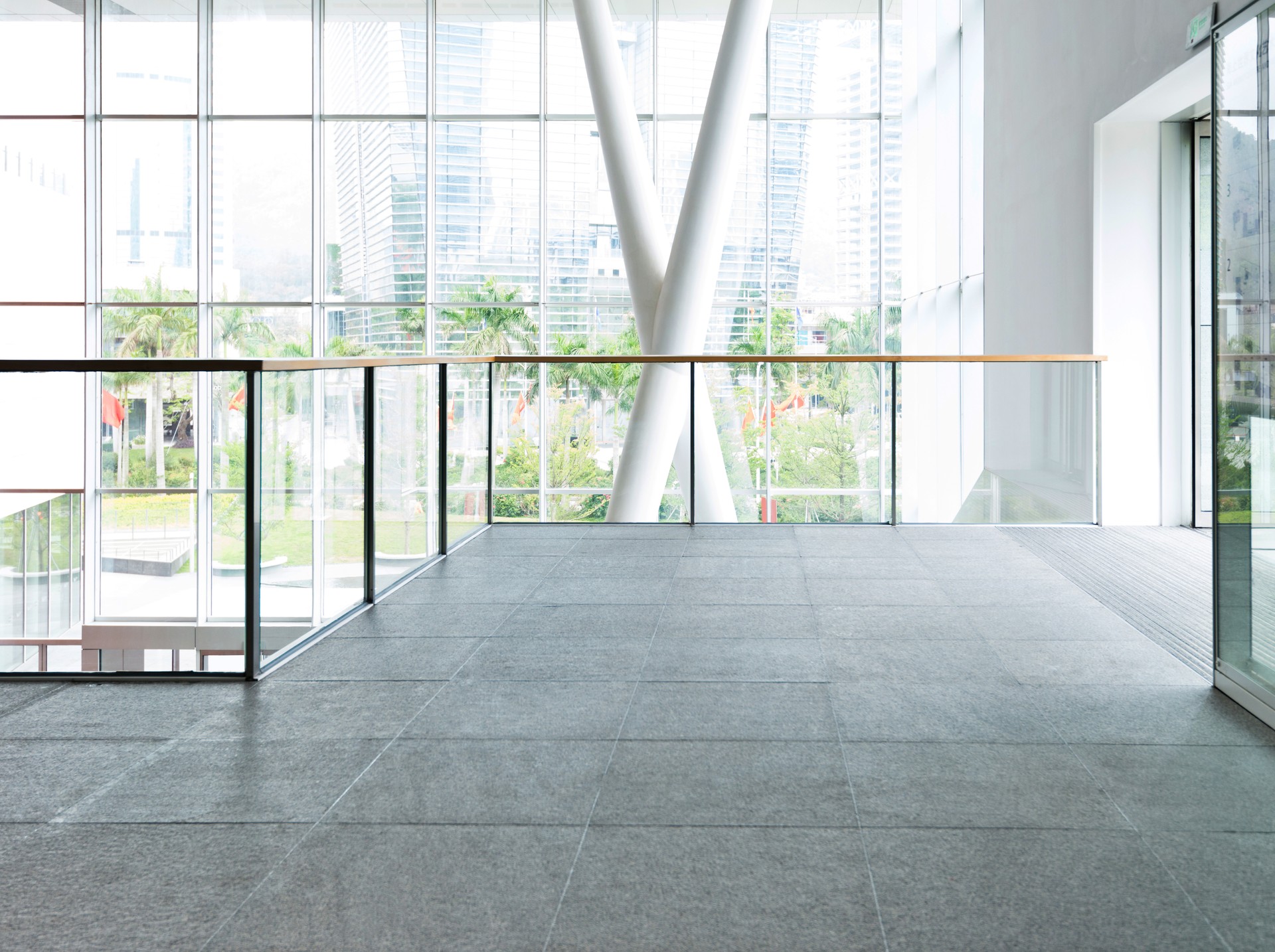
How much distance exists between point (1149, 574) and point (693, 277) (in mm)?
4723

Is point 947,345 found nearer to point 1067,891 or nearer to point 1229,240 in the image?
point 1229,240

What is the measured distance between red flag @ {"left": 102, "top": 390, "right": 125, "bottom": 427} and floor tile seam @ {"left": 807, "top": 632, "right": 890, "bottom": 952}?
240 inches

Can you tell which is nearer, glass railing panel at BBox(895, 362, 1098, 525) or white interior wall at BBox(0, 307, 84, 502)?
glass railing panel at BBox(895, 362, 1098, 525)

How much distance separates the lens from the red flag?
826 centimetres

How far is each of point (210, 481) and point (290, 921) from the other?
3388mm

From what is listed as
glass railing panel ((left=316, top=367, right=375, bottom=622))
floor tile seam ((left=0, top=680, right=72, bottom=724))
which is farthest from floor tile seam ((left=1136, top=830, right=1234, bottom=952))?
glass railing panel ((left=316, top=367, right=375, bottom=622))

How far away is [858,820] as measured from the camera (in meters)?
2.43

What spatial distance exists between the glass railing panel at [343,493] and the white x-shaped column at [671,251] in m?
3.07

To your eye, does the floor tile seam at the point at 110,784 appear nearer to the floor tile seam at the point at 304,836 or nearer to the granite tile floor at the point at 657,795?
the granite tile floor at the point at 657,795

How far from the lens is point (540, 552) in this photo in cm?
606

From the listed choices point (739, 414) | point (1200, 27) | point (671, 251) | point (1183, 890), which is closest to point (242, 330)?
point (671, 251)

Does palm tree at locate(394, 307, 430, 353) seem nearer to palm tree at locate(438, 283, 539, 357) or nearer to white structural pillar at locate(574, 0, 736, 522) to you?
palm tree at locate(438, 283, 539, 357)

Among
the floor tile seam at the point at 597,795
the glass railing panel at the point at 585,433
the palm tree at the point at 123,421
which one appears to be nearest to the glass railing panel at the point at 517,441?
the glass railing panel at the point at 585,433

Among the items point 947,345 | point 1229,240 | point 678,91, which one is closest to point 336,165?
point 678,91
